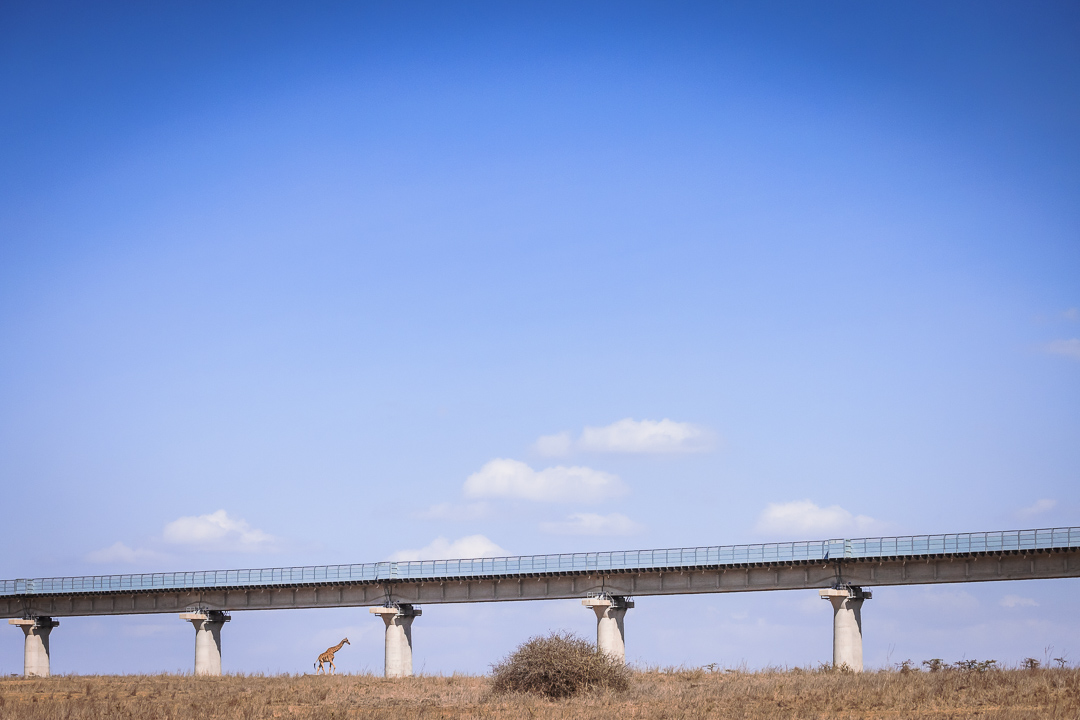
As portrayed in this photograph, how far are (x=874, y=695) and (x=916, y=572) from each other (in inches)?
1149

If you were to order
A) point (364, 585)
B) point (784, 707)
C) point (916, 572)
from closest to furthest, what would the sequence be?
point (784, 707)
point (916, 572)
point (364, 585)

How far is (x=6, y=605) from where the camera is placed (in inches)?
3241

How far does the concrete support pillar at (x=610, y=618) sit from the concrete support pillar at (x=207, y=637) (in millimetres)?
25827

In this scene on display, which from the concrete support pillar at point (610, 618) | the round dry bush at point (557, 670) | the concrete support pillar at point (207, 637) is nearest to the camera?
the round dry bush at point (557, 670)

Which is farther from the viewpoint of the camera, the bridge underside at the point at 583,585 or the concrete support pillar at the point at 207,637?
the concrete support pillar at the point at 207,637

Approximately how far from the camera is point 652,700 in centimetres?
3441

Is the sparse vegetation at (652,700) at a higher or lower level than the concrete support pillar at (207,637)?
higher

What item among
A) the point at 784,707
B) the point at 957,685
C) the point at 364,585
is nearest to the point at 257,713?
the point at 784,707

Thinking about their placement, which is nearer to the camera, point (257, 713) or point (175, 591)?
point (257, 713)

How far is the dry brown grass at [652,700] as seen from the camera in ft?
97.7

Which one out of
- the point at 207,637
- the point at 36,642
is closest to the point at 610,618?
the point at 207,637

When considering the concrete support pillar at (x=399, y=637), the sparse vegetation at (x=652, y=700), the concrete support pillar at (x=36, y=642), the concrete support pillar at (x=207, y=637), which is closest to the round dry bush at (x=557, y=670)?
the sparse vegetation at (x=652, y=700)

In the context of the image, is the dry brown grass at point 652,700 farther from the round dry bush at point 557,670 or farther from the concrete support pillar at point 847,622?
the concrete support pillar at point 847,622

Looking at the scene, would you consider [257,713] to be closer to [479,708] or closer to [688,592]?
[479,708]
